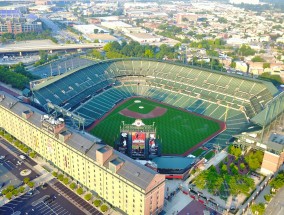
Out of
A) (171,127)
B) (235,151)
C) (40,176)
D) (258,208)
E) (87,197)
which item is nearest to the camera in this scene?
(258,208)

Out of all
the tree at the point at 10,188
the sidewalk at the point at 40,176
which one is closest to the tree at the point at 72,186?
the sidewalk at the point at 40,176

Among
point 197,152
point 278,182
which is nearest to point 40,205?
point 197,152

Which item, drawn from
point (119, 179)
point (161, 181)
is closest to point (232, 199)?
point (161, 181)

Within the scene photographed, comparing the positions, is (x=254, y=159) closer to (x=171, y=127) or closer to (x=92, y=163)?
(x=171, y=127)

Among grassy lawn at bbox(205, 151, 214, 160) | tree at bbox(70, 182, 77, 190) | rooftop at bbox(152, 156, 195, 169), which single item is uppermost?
rooftop at bbox(152, 156, 195, 169)

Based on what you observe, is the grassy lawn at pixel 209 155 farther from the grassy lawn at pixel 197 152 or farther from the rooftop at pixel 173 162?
the rooftop at pixel 173 162

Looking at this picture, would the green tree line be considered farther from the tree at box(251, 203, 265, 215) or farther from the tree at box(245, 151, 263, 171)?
the tree at box(251, 203, 265, 215)

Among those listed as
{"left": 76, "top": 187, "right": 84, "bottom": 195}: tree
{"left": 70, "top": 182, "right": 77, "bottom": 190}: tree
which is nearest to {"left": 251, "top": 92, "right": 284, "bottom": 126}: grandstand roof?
{"left": 76, "top": 187, "right": 84, "bottom": 195}: tree
